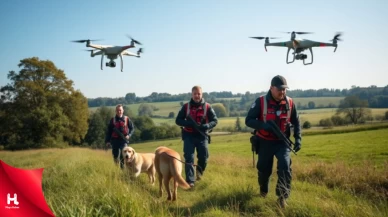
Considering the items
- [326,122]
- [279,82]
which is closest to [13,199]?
[279,82]

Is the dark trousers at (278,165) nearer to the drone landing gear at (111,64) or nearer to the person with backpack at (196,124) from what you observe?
the person with backpack at (196,124)

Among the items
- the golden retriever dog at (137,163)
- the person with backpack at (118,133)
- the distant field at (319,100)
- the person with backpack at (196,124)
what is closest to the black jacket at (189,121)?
the person with backpack at (196,124)

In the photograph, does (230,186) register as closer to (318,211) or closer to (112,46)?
(318,211)

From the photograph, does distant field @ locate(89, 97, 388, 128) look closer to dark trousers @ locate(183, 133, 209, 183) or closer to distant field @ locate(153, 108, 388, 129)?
distant field @ locate(153, 108, 388, 129)

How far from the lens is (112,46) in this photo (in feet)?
37.1

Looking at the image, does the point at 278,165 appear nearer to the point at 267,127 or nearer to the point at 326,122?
the point at 267,127

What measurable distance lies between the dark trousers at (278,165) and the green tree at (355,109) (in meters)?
57.3

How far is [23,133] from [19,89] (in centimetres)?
514

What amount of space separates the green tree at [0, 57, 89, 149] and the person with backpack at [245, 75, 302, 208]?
3343cm

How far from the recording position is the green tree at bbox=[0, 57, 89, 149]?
34250 mm

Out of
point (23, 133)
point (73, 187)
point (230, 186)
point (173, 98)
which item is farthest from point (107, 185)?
point (173, 98)

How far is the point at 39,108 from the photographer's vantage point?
1366 inches

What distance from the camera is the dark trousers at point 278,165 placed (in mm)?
5526

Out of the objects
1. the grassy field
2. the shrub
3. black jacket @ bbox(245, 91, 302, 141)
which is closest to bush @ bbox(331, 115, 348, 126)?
the shrub
